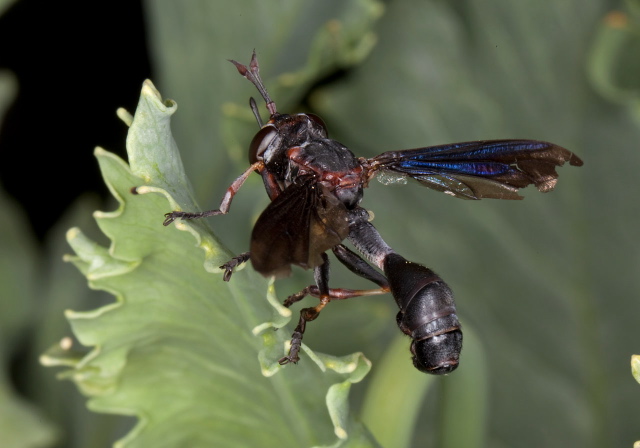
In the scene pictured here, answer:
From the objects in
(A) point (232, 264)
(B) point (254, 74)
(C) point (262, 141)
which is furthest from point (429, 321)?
(B) point (254, 74)

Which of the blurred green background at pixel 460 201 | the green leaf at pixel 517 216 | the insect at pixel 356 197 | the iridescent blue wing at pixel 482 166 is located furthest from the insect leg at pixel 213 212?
the green leaf at pixel 517 216

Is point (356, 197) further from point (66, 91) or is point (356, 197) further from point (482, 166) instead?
point (66, 91)

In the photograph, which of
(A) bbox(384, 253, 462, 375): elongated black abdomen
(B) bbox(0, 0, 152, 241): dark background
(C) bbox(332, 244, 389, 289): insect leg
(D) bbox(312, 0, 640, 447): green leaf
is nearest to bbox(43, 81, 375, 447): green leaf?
(A) bbox(384, 253, 462, 375): elongated black abdomen

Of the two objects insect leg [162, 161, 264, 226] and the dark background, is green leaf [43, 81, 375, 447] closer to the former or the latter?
insect leg [162, 161, 264, 226]

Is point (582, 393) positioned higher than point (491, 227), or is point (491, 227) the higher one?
point (491, 227)

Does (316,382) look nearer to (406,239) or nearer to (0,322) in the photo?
(406,239)

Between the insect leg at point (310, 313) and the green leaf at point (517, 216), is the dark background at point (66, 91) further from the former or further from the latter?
the insect leg at point (310, 313)

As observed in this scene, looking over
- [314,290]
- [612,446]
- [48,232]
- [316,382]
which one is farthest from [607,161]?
[48,232]
